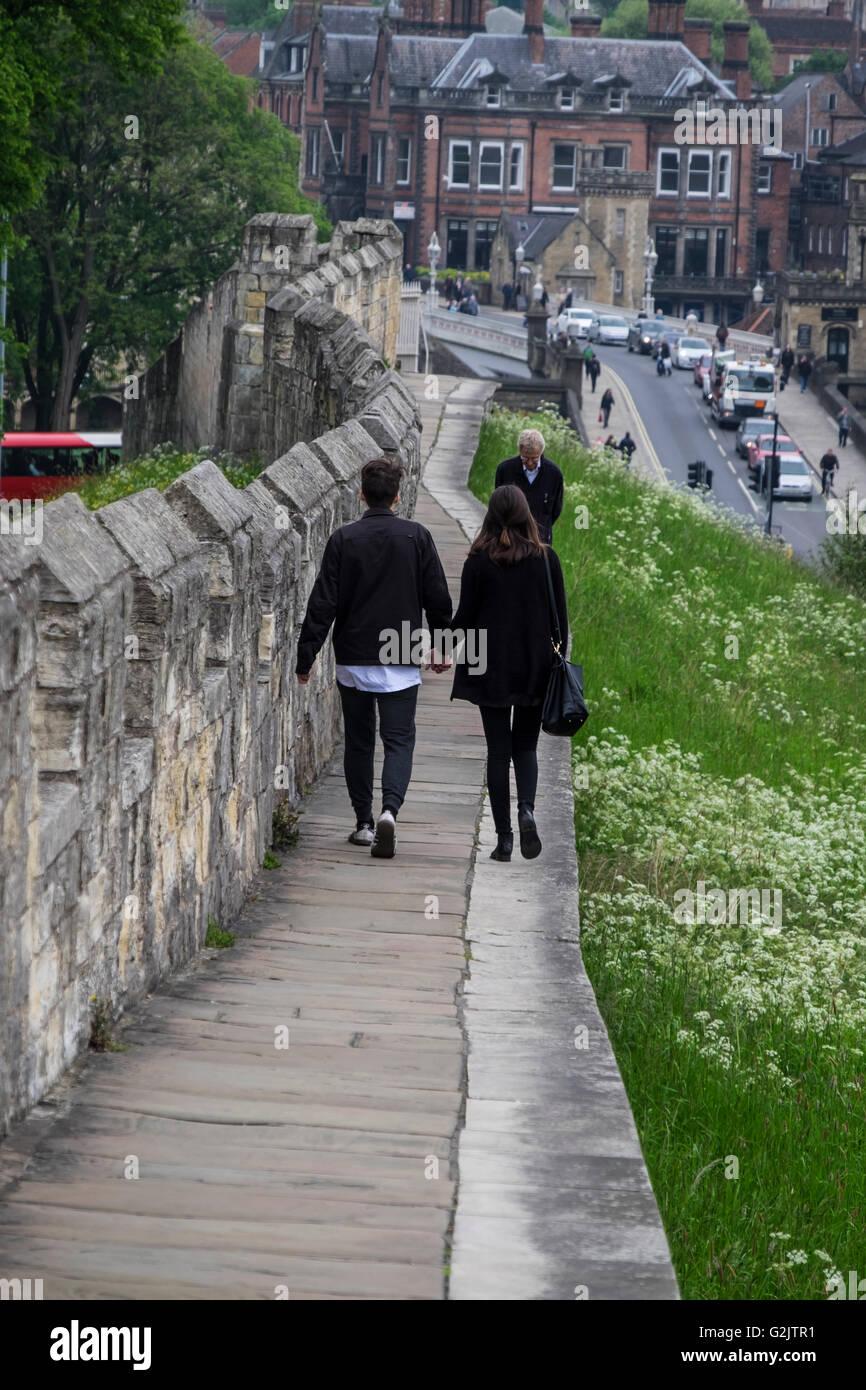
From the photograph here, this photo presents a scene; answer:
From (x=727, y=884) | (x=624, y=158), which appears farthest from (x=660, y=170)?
(x=727, y=884)

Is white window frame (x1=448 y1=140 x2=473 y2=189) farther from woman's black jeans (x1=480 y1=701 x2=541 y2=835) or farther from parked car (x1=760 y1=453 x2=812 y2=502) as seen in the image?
woman's black jeans (x1=480 y1=701 x2=541 y2=835)

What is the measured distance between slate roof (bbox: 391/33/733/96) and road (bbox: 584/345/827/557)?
22.7 meters

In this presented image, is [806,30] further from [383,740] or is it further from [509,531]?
[383,740]

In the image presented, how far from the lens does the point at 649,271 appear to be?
98.4 metres

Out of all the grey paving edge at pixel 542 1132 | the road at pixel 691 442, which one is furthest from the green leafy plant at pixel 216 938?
the road at pixel 691 442

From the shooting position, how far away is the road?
5366 cm

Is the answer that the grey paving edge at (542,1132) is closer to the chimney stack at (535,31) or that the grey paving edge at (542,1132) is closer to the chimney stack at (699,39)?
the chimney stack at (535,31)

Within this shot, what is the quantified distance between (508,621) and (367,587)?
60cm

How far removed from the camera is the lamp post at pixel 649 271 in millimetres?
97938

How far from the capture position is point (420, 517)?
17375 millimetres

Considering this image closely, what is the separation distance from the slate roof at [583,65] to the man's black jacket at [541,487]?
304 ft
